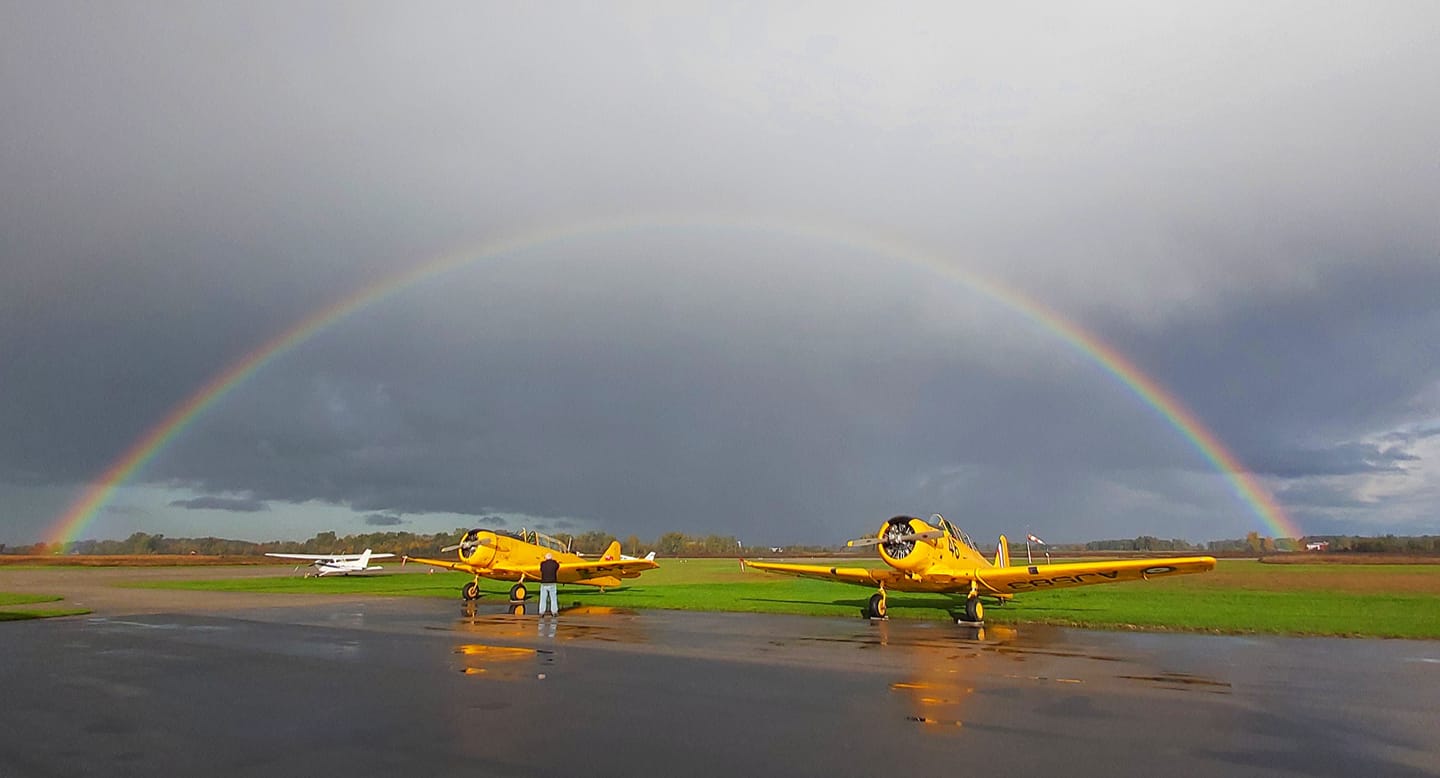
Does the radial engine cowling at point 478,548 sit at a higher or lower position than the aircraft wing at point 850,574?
higher

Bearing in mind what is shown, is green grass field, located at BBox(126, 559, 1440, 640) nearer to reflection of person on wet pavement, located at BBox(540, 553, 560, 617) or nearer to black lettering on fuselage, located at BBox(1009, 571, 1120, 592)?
black lettering on fuselage, located at BBox(1009, 571, 1120, 592)

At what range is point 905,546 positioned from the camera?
2397 cm

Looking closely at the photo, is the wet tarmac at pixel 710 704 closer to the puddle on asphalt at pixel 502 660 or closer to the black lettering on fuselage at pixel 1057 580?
the puddle on asphalt at pixel 502 660

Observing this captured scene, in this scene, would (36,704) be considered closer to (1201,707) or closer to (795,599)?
(1201,707)

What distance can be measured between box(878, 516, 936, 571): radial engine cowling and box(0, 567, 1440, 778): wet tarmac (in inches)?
169

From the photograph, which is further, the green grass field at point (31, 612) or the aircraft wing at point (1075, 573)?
the green grass field at point (31, 612)

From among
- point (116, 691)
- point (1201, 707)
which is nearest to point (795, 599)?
point (1201, 707)

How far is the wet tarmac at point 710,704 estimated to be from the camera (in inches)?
307

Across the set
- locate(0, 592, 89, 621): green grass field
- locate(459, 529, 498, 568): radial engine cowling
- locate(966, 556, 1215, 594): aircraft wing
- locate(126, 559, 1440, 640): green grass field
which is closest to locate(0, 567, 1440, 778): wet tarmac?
locate(966, 556, 1215, 594): aircraft wing

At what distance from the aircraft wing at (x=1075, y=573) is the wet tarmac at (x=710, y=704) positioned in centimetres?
219

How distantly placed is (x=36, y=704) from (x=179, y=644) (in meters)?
7.46

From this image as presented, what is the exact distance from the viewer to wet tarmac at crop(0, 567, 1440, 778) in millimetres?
7805

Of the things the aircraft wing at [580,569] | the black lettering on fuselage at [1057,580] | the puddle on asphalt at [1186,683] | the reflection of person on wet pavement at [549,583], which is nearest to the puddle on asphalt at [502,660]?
the reflection of person on wet pavement at [549,583]

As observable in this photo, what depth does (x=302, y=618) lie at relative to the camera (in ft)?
79.3
